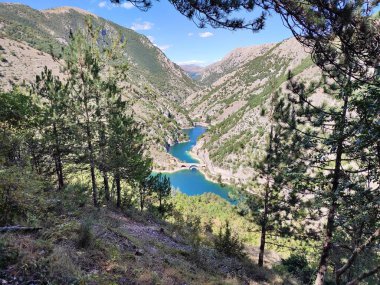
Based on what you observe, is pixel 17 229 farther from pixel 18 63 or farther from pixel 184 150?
pixel 184 150

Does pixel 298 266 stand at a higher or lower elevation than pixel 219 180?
lower

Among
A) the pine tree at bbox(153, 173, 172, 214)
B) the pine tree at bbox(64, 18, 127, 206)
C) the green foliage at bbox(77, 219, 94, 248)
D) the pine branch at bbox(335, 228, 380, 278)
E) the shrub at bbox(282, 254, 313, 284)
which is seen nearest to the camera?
the pine branch at bbox(335, 228, 380, 278)

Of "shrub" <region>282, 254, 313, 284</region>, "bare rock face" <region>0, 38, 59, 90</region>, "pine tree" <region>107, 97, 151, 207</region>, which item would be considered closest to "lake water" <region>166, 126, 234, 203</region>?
"bare rock face" <region>0, 38, 59, 90</region>

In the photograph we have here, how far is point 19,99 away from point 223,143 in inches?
4060


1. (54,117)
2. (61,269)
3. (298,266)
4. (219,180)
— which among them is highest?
(54,117)

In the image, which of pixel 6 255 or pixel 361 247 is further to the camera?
pixel 361 247

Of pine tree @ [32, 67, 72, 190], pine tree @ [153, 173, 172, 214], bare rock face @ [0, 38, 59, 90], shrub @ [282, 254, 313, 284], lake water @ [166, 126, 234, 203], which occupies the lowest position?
lake water @ [166, 126, 234, 203]

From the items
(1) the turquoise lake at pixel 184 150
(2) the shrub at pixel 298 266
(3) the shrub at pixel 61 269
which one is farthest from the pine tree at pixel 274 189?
(1) the turquoise lake at pixel 184 150

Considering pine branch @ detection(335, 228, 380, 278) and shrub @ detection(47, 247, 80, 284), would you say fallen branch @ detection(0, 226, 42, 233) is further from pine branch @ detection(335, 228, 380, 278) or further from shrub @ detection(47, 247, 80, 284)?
pine branch @ detection(335, 228, 380, 278)

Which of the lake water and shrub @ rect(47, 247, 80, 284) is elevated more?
shrub @ rect(47, 247, 80, 284)

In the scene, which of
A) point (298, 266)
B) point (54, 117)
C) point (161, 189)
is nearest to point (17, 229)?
point (54, 117)

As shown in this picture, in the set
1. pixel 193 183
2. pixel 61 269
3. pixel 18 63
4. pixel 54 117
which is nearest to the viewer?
pixel 61 269

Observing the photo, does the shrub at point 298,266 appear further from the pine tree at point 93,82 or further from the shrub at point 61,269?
the shrub at point 61,269

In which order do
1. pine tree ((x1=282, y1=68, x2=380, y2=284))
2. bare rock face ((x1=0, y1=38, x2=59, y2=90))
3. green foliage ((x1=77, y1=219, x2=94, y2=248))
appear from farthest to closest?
bare rock face ((x1=0, y1=38, x2=59, y2=90)) < pine tree ((x1=282, y1=68, x2=380, y2=284)) < green foliage ((x1=77, y1=219, x2=94, y2=248))
